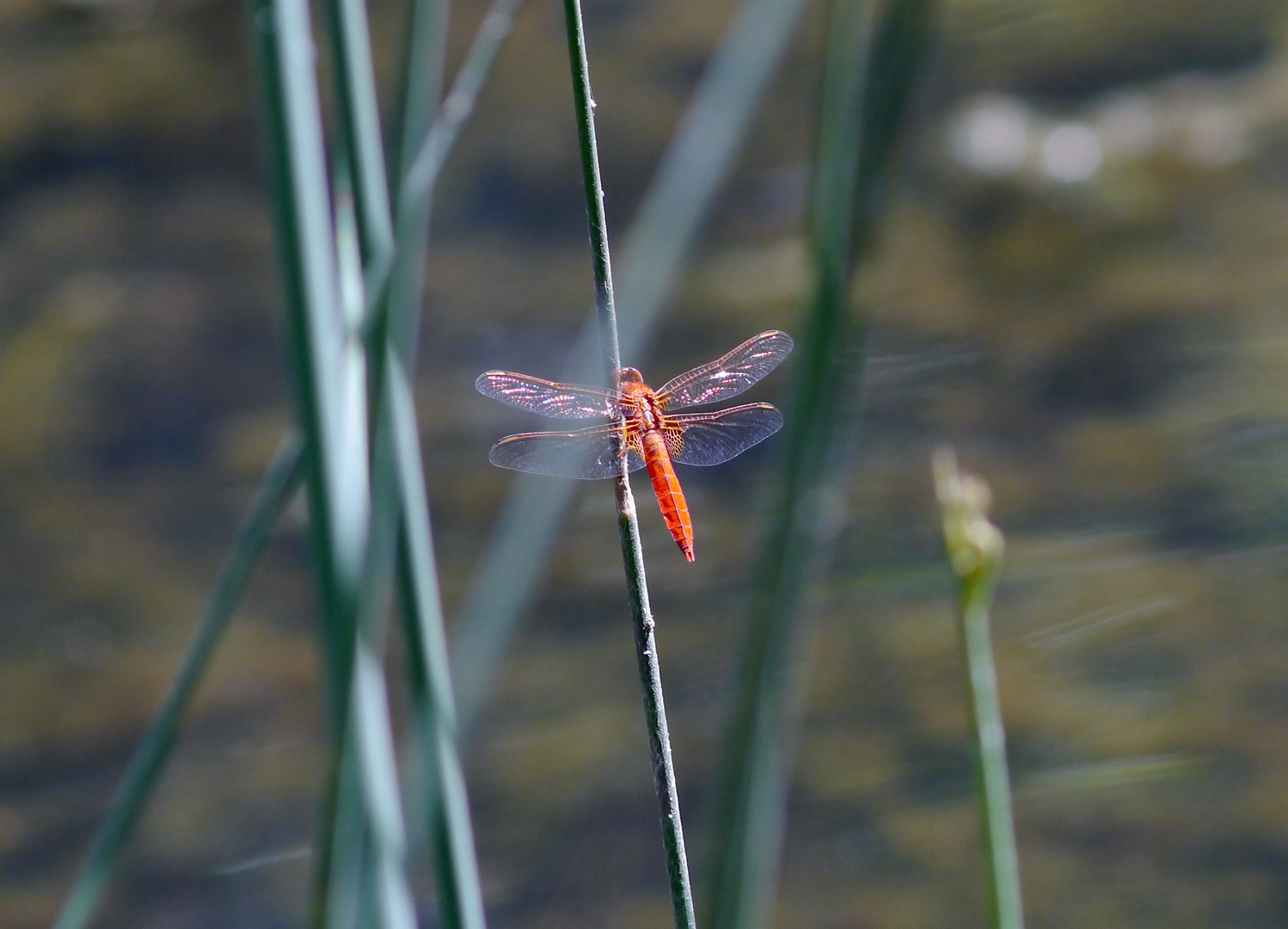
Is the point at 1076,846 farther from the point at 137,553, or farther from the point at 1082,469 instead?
the point at 137,553

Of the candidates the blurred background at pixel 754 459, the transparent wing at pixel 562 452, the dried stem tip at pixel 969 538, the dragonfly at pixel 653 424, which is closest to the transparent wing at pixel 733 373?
the dragonfly at pixel 653 424

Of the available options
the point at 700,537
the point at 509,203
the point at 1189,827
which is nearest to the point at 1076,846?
the point at 1189,827

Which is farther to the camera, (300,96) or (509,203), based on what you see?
(509,203)

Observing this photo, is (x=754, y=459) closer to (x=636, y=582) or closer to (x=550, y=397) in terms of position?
(x=550, y=397)

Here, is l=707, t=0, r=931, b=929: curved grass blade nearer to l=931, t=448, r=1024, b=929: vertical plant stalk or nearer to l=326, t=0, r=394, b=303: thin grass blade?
l=931, t=448, r=1024, b=929: vertical plant stalk

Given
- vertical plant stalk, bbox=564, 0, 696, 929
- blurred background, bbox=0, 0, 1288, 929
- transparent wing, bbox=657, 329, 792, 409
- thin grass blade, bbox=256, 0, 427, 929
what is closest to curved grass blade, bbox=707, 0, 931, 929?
vertical plant stalk, bbox=564, 0, 696, 929
